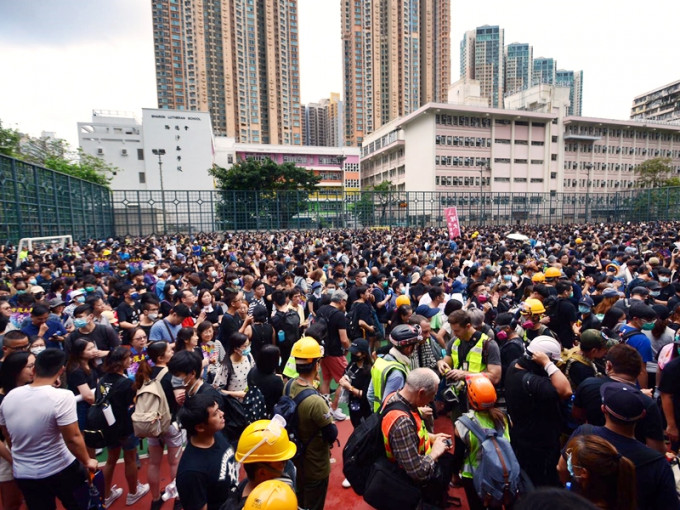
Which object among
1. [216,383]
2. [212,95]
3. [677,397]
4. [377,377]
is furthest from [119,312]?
[212,95]

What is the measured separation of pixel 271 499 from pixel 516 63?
138 m

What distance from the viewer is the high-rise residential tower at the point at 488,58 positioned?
108 metres

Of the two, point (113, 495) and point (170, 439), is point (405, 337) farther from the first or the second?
point (113, 495)

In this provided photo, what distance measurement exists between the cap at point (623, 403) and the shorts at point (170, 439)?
327 centimetres

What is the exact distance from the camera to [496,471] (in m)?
2.25

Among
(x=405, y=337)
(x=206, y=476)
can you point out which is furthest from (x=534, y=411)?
(x=206, y=476)

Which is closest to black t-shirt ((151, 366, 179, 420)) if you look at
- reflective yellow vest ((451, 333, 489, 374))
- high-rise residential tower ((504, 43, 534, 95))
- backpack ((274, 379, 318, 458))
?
backpack ((274, 379, 318, 458))

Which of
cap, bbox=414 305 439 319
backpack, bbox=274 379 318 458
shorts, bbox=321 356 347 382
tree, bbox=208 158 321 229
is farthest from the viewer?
tree, bbox=208 158 321 229

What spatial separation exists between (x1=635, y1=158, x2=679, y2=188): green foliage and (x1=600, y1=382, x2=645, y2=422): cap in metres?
63.0

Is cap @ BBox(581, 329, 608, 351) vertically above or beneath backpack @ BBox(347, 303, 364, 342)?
above

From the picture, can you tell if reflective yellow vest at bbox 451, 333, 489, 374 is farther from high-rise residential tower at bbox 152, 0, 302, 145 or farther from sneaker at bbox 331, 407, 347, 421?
high-rise residential tower at bbox 152, 0, 302, 145

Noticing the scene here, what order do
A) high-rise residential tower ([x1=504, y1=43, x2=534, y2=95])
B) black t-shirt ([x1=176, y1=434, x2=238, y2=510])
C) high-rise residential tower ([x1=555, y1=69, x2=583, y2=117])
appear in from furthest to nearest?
high-rise residential tower ([x1=555, y1=69, x2=583, y2=117]), high-rise residential tower ([x1=504, y1=43, x2=534, y2=95]), black t-shirt ([x1=176, y1=434, x2=238, y2=510])

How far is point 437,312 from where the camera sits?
17.1 ft

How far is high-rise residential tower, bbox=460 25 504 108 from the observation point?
356 feet
